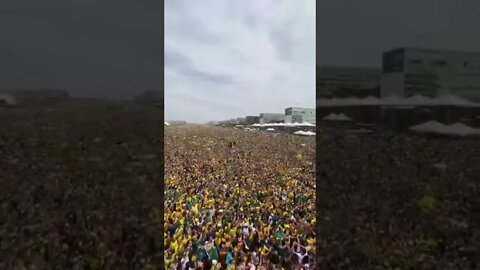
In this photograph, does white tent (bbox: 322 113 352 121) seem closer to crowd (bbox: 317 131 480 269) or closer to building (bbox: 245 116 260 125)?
crowd (bbox: 317 131 480 269)

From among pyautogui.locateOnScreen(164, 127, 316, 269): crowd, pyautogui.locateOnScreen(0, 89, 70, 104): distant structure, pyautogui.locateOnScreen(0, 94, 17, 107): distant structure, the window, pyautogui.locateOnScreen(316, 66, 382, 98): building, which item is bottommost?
pyautogui.locateOnScreen(164, 127, 316, 269): crowd

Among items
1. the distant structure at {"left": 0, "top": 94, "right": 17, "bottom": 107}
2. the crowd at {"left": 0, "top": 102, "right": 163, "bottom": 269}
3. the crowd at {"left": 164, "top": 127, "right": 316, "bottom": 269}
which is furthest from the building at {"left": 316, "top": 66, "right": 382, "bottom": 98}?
the distant structure at {"left": 0, "top": 94, "right": 17, "bottom": 107}

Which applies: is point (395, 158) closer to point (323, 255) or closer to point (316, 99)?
point (316, 99)

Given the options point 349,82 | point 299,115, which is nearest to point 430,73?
point 349,82

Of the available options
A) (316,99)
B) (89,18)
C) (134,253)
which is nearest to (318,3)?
(316,99)

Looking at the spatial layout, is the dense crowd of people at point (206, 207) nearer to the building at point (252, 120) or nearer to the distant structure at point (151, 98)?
the distant structure at point (151, 98)

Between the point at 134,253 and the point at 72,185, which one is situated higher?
the point at 72,185

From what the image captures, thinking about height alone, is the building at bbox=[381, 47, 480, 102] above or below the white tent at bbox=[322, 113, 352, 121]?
above
